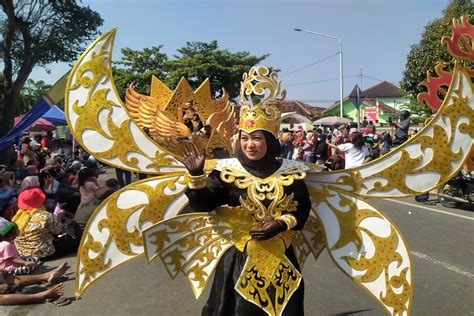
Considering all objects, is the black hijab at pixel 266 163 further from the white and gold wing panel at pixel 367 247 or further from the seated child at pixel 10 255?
the seated child at pixel 10 255

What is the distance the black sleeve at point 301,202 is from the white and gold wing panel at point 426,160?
23 cm

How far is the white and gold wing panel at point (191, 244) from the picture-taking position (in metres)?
2.97

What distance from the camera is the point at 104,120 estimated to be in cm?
308

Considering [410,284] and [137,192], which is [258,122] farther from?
[410,284]

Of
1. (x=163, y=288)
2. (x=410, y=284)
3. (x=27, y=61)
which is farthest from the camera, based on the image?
(x=27, y=61)

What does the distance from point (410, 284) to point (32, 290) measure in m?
3.79

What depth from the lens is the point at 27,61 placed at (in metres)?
18.9

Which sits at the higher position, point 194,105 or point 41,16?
point 41,16

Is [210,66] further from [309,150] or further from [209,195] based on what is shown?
[209,195]

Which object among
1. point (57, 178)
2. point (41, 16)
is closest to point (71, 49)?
point (41, 16)

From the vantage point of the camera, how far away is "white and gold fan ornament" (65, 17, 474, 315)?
2891 mm

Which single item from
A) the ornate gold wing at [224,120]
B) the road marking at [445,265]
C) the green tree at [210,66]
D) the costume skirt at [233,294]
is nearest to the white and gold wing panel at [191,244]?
the costume skirt at [233,294]

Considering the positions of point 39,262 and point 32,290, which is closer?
point 32,290

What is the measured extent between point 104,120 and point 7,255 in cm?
259
